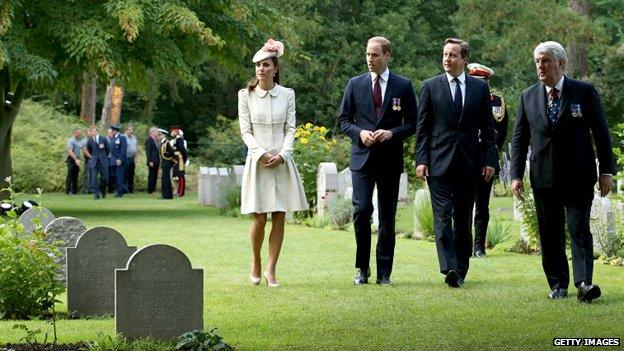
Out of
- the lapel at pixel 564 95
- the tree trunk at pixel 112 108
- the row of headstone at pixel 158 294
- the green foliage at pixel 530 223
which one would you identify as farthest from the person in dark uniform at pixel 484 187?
the tree trunk at pixel 112 108

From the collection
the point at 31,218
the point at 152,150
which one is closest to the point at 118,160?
the point at 152,150

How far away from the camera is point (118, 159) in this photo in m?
41.0

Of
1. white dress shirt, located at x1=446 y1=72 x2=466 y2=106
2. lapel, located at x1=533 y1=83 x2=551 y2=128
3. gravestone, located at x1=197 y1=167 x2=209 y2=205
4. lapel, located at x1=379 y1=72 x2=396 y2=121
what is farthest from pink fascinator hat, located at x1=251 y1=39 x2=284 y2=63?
gravestone, located at x1=197 y1=167 x2=209 y2=205

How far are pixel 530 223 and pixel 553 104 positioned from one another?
586 cm

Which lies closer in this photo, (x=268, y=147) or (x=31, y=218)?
(x=268, y=147)

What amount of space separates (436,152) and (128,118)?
2081 inches

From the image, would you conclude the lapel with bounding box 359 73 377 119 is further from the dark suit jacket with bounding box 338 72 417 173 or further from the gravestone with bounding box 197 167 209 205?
the gravestone with bounding box 197 167 209 205

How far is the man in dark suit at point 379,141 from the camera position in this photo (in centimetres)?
1366

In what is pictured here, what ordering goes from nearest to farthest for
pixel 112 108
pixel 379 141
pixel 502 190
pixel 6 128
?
pixel 379 141
pixel 6 128
pixel 502 190
pixel 112 108

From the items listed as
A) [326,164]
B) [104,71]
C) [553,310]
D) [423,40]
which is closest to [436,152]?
[553,310]

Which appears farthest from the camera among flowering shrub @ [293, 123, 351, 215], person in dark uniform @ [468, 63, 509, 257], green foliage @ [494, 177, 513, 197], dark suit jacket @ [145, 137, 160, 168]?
dark suit jacket @ [145, 137, 160, 168]

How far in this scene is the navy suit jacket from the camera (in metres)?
40.8

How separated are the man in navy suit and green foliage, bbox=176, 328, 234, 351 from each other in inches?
1246

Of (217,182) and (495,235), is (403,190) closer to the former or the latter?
(217,182)
